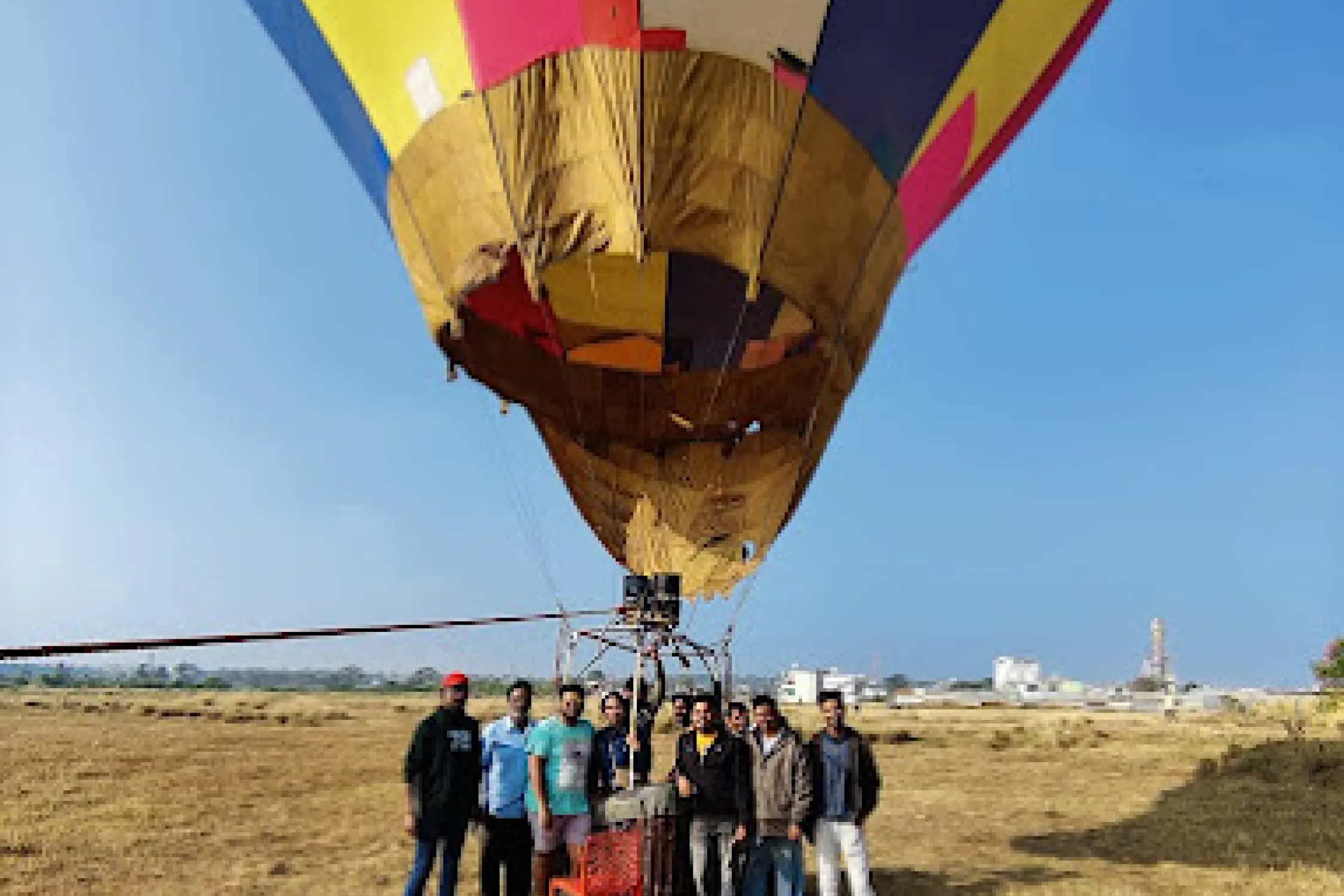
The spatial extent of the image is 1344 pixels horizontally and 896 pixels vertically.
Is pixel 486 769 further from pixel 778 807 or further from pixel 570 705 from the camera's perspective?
pixel 778 807

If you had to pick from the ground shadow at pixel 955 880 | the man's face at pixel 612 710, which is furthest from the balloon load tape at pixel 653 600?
the ground shadow at pixel 955 880

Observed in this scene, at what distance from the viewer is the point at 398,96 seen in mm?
6371

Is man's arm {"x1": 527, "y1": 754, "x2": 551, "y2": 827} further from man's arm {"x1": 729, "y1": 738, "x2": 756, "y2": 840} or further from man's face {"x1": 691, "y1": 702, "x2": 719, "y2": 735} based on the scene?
man's arm {"x1": 729, "y1": 738, "x2": 756, "y2": 840}

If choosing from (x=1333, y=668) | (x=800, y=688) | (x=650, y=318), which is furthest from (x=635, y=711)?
(x=800, y=688)

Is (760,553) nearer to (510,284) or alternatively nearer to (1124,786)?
(510,284)

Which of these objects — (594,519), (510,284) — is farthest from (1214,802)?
(510,284)

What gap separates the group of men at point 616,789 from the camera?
5.77 m

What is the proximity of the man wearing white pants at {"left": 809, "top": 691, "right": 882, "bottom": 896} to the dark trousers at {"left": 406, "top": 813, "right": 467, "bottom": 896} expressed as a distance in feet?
7.45

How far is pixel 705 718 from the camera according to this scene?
614cm

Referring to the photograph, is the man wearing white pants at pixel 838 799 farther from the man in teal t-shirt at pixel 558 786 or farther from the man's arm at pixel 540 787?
the man's arm at pixel 540 787

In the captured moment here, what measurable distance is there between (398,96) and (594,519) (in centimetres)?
440

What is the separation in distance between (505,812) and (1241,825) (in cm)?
842

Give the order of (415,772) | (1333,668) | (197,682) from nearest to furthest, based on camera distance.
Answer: (415,772) < (1333,668) < (197,682)

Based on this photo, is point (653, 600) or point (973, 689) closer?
point (653, 600)
